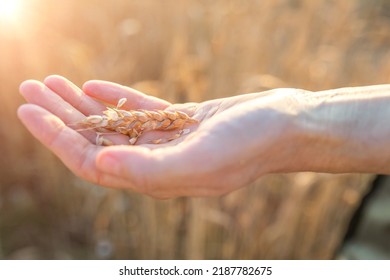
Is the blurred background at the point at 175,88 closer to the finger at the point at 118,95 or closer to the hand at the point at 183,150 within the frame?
the finger at the point at 118,95

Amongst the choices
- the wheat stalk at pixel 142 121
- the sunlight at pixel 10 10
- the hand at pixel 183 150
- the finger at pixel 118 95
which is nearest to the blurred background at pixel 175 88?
the sunlight at pixel 10 10

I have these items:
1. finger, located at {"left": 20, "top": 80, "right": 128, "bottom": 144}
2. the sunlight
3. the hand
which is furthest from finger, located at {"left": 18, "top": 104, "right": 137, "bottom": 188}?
the sunlight

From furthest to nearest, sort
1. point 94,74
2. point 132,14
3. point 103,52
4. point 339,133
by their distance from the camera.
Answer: point 132,14 < point 103,52 < point 94,74 < point 339,133

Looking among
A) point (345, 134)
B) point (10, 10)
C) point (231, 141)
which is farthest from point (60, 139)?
point (10, 10)

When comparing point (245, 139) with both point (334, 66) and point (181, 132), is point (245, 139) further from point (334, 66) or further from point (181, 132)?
point (334, 66)

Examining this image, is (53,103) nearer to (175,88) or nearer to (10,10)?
(175,88)

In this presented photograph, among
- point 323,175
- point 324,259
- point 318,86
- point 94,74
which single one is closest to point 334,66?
point 318,86
